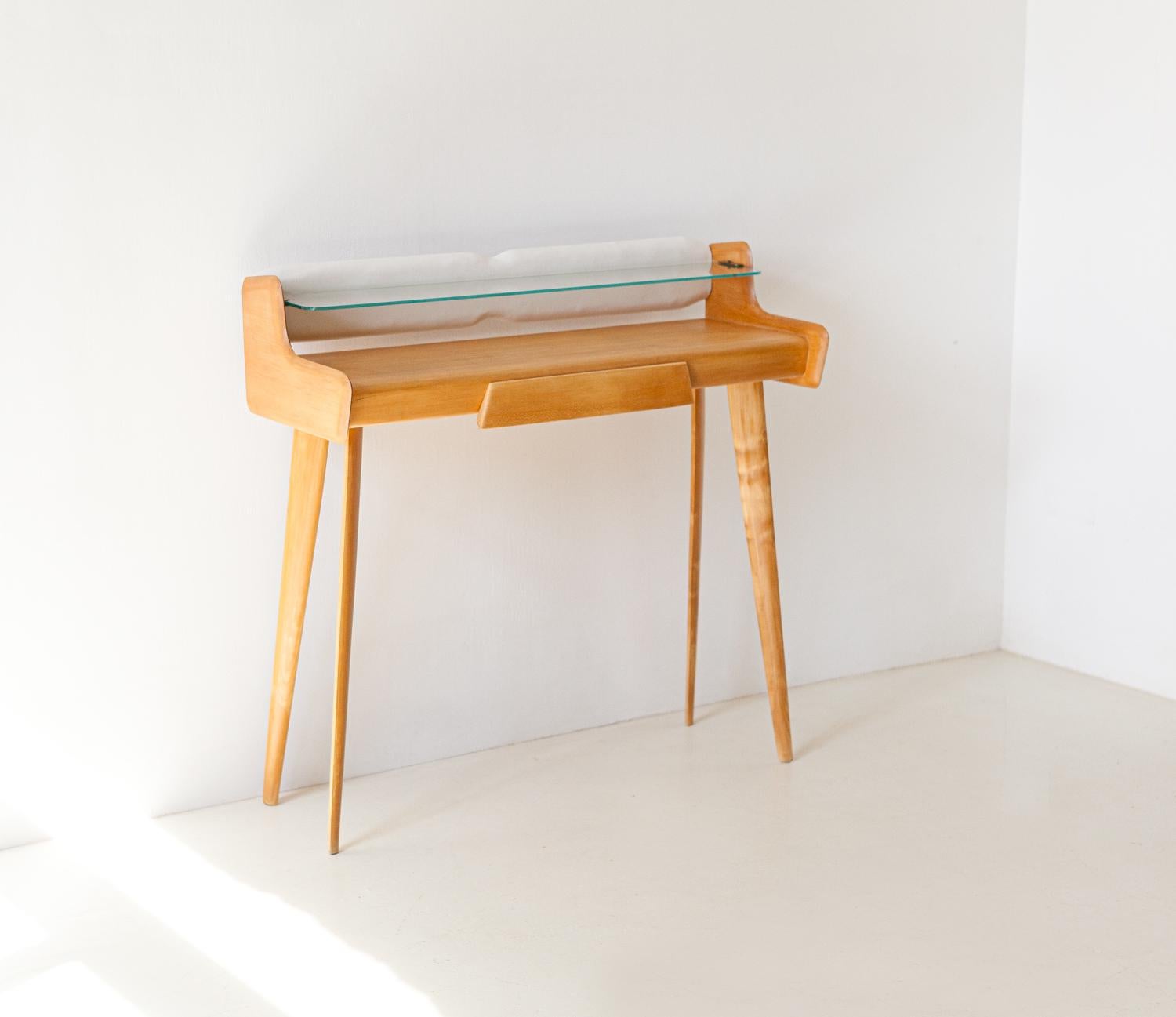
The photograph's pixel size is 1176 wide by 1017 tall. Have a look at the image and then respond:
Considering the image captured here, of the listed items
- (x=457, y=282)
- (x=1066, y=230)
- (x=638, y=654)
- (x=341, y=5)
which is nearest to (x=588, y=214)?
(x=457, y=282)

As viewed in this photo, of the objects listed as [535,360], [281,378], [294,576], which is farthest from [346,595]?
[535,360]

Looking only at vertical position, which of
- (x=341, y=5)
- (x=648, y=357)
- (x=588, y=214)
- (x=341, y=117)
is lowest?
(x=648, y=357)

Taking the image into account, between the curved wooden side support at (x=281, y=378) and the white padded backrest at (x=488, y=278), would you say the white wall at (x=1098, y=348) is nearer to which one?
the white padded backrest at (x=488, y=278)

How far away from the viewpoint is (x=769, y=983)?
1.80m

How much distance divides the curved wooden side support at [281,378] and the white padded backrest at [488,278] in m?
0.05

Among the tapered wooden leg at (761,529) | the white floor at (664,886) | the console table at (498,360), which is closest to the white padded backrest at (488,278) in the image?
the console table at (498,360)

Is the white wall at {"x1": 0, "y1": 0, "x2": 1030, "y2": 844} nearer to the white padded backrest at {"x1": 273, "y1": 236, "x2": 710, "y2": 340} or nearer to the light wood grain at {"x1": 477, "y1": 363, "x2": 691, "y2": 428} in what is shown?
the white padded backrest at {"x1": 273, "y1": 236, "x2": 710, "y2": 340}

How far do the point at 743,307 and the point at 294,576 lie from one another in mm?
899

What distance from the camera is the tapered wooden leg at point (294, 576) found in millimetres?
2145

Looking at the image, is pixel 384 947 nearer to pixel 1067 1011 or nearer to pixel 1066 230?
pixel 1067 1011

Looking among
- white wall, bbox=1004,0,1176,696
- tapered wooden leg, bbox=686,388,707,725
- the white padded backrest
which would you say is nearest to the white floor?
tapered wooden leg, bbox=686,388,707,725

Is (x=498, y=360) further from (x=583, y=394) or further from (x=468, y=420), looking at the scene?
(x=468, y=420)

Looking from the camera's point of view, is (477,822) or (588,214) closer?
(477,822)

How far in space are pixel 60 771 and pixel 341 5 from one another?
1.25 metres
